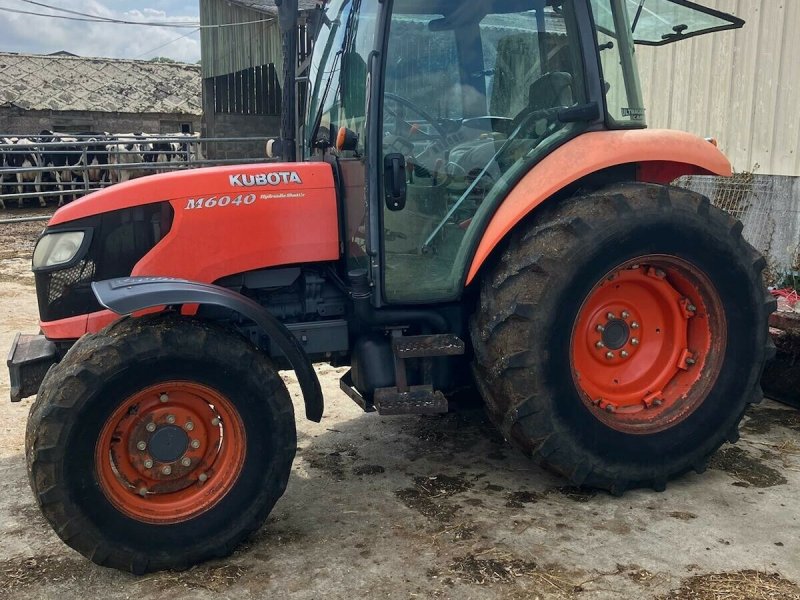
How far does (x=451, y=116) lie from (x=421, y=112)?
0.14m

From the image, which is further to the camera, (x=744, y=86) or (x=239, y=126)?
(x=239, y=126)

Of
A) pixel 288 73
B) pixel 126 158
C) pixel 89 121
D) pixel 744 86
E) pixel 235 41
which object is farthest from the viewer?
pixel 89 121

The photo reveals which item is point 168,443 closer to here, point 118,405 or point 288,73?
point 118,405

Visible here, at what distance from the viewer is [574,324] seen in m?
3.53

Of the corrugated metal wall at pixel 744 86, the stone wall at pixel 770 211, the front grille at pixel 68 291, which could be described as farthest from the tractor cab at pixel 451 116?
the corrugated metal wall at pixel 744 86

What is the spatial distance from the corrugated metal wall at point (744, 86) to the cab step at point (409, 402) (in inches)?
187

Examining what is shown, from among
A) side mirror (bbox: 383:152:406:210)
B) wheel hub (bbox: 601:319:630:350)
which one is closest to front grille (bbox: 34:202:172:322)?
side mirror (bbox: 383:152:406:210)

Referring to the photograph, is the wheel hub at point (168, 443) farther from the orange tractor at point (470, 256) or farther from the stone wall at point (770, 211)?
the stone wall at point (770, 211)

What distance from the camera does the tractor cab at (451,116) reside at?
3498mm

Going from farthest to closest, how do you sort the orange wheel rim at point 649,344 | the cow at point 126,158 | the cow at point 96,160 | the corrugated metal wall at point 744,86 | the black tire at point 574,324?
the cow at point 126,158
the cow at point 96,160
the corrugated metal wall at point 744,86
the orange wheel rim at point 649,344
the black tire at point 574,324

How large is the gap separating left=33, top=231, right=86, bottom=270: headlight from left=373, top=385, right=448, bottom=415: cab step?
1475 mm

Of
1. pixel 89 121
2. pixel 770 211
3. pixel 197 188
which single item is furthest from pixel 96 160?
pixel 197 188

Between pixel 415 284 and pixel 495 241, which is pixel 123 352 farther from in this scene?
pixel 495 241

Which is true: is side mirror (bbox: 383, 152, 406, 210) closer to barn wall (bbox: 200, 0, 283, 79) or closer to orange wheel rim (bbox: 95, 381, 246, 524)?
orange wheel rim (bbox: 95, 381, 246, 524)
